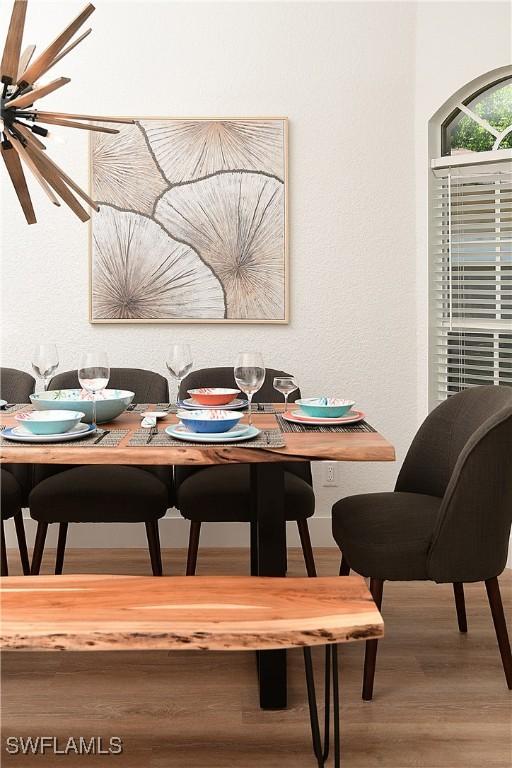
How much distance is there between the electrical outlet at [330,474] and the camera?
4.06m

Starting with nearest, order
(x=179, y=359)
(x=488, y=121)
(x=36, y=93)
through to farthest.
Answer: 1. (x=36, y=93)
2. (x=179, y=359)
3. (x=488, y=121)

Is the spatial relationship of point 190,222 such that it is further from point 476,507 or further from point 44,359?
point 476,507

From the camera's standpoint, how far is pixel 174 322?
13.0 ft

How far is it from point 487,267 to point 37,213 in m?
2.17

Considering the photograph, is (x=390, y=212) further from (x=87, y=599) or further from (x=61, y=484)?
(x=87, y=599)

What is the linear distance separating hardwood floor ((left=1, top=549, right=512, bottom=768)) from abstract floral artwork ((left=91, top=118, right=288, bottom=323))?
5.73 ft

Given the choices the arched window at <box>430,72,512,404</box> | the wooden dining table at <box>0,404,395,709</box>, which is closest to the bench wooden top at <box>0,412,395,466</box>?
the wooden dining table at <box>0,404,395,709</box>

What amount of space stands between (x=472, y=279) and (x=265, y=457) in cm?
202

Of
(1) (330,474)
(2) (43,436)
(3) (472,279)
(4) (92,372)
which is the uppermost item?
(3) (472,279)

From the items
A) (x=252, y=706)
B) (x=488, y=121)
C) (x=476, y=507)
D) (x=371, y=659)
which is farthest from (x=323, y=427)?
(x=488, y=121)

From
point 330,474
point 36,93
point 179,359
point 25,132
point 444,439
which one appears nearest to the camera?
point 36,93

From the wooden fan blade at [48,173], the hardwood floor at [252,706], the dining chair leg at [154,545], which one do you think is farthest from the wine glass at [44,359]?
the hardwood floor at [252,706]

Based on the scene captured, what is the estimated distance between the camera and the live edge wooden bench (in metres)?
1.71

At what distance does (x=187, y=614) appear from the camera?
180 cm
